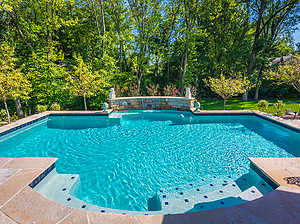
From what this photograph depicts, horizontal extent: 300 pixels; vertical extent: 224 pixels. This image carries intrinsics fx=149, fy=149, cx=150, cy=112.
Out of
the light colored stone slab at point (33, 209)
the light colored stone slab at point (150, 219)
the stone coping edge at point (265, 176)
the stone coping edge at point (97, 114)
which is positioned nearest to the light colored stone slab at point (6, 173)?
the light colored stone slab at point (33, 209)

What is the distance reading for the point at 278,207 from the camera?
236cm

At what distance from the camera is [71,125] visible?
7.96 metres

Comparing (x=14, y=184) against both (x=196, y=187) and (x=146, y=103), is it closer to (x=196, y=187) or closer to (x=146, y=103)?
(x=196, y=187)

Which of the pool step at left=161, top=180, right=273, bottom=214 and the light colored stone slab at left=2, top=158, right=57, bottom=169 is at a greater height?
the light colored stone slab at left=2, top=158, right=57, bottom=169

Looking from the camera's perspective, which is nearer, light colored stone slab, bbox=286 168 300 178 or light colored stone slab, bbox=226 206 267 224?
light colored stone slab, bbox=226 206 267 224

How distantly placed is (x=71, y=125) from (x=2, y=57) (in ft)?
23.9

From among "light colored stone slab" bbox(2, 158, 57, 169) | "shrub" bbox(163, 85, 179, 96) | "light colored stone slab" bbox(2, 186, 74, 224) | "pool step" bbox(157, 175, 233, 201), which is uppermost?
"shrub" bbox(163, 85, 179, 96)

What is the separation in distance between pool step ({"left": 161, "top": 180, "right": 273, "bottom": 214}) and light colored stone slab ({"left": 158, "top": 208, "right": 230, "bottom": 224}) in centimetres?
35

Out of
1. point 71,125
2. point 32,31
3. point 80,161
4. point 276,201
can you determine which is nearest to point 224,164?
point 276,201

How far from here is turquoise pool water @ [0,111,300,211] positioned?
3.61m

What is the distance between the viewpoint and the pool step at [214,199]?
2.67 meters

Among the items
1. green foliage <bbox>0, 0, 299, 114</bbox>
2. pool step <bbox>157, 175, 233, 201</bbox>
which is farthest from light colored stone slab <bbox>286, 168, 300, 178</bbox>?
green foliage <bbox>0, 0, 299, 114</bbox>

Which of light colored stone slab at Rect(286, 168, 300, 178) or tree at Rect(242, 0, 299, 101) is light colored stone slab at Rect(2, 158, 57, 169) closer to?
light colored stone slab at Rect(286, 168, 300, 178)

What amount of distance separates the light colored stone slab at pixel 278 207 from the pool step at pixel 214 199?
1.12 feet
